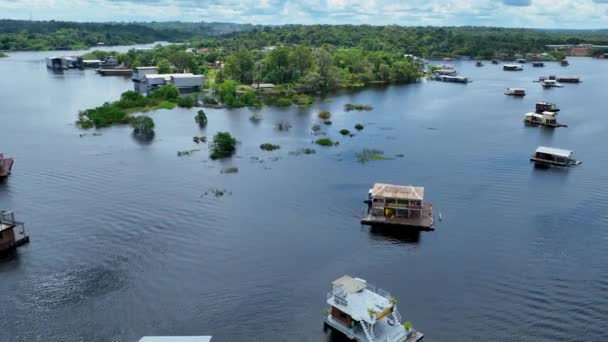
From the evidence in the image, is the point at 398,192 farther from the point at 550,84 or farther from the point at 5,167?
the point at 550,84

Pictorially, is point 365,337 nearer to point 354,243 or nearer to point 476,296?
point 476,296

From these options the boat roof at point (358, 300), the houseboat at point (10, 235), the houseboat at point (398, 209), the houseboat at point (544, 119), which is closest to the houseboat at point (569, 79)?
the houseboat at point (544, 119)

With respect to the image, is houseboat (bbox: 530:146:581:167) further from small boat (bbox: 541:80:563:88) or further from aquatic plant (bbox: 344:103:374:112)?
small boat (bbox: 541:80:563:88)


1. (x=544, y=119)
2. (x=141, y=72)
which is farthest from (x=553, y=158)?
(x=141, y=72)

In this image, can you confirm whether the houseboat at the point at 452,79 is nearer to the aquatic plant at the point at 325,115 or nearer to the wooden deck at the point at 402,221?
the aquatic plant at the point at 325,115

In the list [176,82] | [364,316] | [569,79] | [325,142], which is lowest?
[364,316]

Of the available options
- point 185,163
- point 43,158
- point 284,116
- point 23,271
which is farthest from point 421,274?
point 284,116

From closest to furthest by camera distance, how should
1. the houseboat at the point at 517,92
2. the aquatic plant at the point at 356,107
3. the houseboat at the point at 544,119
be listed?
1. the houseboat at the point at 544,119
2. the aquatic plant at the point at 356,107
3. the houseboat at the point at 517,92
